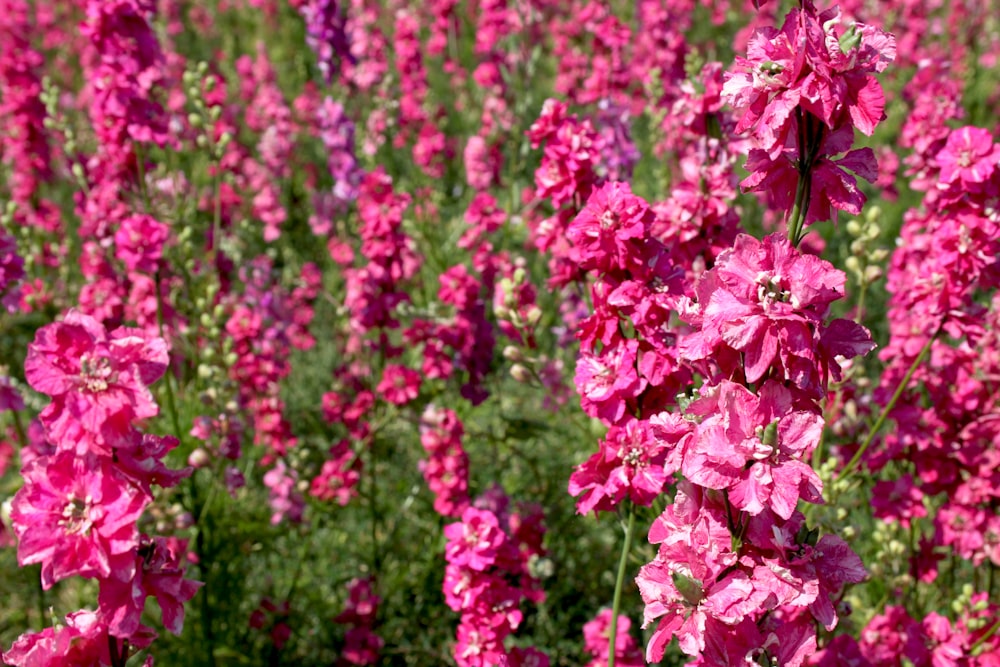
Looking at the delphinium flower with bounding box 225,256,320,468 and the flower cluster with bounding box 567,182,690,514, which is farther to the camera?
the delphinium flower with bounding box 225,256,320,468

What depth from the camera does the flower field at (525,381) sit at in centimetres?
154

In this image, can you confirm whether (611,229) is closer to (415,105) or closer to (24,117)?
(24,117)

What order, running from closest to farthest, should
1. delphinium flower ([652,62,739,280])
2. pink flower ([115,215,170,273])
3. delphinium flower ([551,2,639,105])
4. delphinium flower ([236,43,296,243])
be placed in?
delphinium flower ([652,62,739,280])
pink flower ([115,215,170,273])
delphinium flower ([551,2,639,105])
delphinium flower ([236,43,296,243])

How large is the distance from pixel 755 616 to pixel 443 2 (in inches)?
220

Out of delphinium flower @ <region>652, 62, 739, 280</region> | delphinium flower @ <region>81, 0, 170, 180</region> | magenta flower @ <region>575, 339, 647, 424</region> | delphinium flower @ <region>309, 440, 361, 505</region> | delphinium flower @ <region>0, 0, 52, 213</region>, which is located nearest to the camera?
magenta flower @ <region>575, 339, 647, 424</region>

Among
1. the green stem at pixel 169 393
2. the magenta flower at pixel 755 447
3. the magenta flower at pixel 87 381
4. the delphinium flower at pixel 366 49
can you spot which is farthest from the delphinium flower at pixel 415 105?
the magenta flower at pixel 755 447

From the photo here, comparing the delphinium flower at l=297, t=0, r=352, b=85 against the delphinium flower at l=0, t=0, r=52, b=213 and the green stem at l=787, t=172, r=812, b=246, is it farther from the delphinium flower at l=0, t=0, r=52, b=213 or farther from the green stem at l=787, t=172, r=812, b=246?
the green stem at l=787, t=172, r=812, b=246

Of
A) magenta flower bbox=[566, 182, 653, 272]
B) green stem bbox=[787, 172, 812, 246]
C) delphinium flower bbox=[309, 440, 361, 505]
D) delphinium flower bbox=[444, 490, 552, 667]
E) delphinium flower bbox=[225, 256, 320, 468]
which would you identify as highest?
green stem bbox=[787, 172, 812, 246]

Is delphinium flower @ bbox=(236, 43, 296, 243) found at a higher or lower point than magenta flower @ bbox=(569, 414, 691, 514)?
lower

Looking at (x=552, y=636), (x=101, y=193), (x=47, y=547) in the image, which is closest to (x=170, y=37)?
(x=101, y=193)

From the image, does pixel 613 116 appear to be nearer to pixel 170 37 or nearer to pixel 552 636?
pixel 552 636

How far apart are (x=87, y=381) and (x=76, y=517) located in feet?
0.82

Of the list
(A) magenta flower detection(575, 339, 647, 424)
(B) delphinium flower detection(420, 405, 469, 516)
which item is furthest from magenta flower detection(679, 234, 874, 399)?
(B) delphinium flower detection(420, 405, 469, 516)

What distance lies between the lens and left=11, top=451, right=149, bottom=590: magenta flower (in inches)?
61.5
